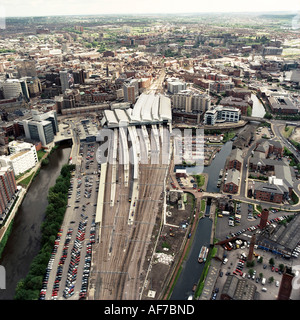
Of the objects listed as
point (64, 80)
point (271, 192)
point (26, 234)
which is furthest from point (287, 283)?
point (64, 80)

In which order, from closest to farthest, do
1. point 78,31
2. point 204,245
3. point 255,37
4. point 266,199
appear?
point 204,245 < point 266,199 < point 255,37 < point 78,31

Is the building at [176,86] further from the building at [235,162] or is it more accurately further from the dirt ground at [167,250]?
the dirt ground at [167,250]

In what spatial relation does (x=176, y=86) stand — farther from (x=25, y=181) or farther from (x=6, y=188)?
(x=6, y=188)

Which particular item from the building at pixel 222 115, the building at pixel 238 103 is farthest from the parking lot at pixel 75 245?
the building at pixel 238 103

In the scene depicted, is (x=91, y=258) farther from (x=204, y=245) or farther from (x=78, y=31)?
(x=78, y=31)

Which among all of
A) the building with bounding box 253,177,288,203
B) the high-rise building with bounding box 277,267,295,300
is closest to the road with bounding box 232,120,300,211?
the building with bounding box 253,177,288,203
